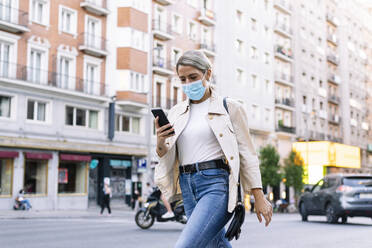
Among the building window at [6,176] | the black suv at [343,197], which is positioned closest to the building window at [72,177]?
the building window at [6,176]

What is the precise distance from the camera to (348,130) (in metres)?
77.7

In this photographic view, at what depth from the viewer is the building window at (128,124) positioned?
3772cm

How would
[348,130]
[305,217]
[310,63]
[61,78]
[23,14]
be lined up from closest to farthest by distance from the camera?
[305,217], [23,14], [61,78], [310,63], [348,130]

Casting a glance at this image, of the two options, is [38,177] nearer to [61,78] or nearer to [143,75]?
[61,78]

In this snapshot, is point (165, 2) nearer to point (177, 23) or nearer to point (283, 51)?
point (177, 23)

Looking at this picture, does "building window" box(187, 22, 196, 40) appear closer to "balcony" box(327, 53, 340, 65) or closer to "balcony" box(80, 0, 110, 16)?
"balcony" box(80, 0, 110, 16)

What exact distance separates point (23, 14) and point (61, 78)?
4134mm

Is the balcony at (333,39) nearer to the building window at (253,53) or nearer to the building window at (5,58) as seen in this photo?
the building window at (253,53)

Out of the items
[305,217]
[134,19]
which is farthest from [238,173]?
[134,19]

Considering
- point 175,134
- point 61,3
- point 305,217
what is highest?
point 61,3

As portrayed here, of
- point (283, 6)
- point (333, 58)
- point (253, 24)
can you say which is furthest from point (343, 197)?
point (333, 58)

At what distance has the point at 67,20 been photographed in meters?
34.6

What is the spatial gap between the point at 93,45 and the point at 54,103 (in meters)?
5.25

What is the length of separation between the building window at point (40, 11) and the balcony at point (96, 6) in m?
2.75
